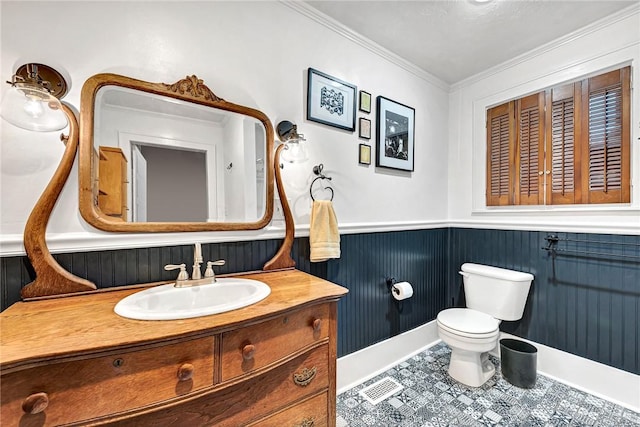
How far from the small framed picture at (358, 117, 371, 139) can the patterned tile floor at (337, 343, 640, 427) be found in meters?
1.71

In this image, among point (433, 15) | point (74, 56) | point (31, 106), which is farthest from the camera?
point (433, 15)

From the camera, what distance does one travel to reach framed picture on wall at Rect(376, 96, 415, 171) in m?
2.01

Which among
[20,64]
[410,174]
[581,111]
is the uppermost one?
[581,111]

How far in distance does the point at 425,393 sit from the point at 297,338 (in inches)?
49.8

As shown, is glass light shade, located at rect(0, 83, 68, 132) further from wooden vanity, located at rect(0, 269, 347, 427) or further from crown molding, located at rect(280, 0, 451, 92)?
crown molding, located at rect(280, 0, 451, 92)

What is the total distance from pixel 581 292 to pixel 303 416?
1973 mm

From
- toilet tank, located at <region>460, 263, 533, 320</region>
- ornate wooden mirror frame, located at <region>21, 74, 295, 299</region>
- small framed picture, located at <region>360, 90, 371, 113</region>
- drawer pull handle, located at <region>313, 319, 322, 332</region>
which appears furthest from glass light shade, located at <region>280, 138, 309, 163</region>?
toilet tank, located at <region>460, 263, 533, 320</region>

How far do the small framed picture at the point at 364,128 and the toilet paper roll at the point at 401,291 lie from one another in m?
1.11

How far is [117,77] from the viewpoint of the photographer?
112 cm

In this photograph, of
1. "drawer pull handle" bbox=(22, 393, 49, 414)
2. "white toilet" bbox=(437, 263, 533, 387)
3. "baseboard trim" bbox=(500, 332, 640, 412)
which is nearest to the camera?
"drawer pull handle" bbox=(22, 393, 49, 414)

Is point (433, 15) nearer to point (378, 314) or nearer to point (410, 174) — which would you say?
point (410, 174)

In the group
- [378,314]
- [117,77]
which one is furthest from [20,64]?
[378,314]

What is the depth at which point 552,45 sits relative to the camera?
1.93m

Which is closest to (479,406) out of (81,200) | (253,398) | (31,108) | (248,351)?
(253,398)
